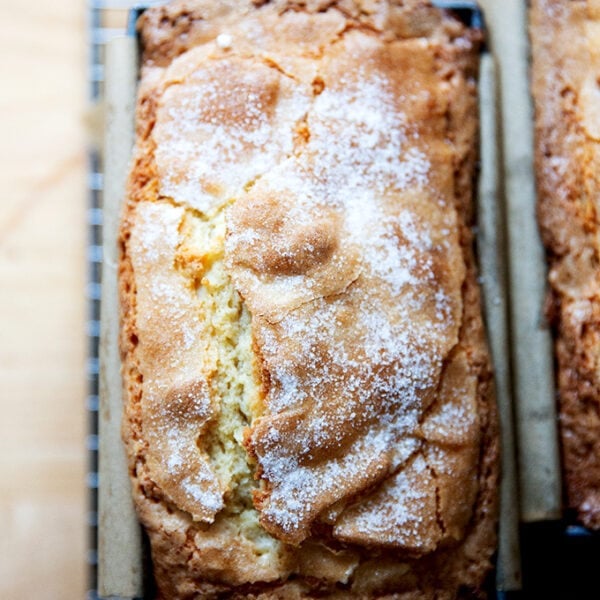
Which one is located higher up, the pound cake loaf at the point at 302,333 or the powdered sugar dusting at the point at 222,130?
the powdered sugar dusting at the point at 222,130

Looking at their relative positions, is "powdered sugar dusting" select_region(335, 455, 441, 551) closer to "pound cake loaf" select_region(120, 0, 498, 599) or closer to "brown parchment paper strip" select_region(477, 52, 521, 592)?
"pound cake loaf" select_region(120, 0, 498, 599)

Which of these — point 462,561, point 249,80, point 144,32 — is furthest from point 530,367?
point 144,32

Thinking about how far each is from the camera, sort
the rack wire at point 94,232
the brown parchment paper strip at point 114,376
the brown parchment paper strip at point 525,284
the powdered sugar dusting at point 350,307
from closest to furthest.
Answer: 1. the powdered sugar dusting at point 350,307
2. the brown parchment paper strip at point 114,376
3. the brown parchment paper strip at point 525,284
4. the rack wire at point 94,232

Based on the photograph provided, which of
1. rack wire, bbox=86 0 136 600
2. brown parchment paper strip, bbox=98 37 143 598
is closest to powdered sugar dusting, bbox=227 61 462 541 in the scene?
brown parchment paper strip, bbox=98 37 143 598

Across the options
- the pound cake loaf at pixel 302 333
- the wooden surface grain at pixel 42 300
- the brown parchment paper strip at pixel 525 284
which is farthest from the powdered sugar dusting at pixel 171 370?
the brown parchment paper strip at pixel 525 284

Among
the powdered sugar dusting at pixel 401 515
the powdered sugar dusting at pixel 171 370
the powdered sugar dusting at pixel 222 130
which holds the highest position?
the powdered sugar dusting at pixel 222 130

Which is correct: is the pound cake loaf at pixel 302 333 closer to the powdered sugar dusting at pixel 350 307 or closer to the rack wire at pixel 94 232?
the powdered sugar dusting at pixel 350 307
